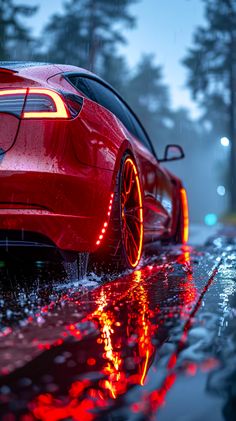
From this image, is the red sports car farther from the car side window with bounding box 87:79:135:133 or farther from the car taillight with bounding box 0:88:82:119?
the car side window with bounding box 87:79:135:133

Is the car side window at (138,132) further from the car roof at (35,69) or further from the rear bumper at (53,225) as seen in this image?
the rear bumper at (53,225)

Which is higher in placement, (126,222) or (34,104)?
(34,104)

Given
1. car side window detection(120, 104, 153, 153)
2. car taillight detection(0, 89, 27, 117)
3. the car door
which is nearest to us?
car taillight detection(0, 89, 27, 117)

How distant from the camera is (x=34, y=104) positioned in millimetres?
3881

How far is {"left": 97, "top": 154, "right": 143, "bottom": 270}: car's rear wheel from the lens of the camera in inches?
181

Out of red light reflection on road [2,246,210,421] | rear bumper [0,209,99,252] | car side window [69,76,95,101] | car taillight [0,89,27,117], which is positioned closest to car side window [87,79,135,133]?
car side window [69,76,95,101]

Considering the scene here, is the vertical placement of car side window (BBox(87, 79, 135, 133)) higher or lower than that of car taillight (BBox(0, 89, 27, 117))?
higher

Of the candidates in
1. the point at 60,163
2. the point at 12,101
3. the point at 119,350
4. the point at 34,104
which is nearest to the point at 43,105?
the point at 34,104

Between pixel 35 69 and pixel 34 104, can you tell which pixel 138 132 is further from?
pixel 34 104

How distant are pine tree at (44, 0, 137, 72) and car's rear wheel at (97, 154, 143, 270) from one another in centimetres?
2858

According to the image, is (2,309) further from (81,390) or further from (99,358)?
(81,390)

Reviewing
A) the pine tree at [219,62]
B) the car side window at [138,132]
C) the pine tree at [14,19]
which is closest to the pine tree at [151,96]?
the pine tree at [219,62]

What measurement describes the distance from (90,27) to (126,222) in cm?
3251

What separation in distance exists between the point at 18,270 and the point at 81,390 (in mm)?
3137
